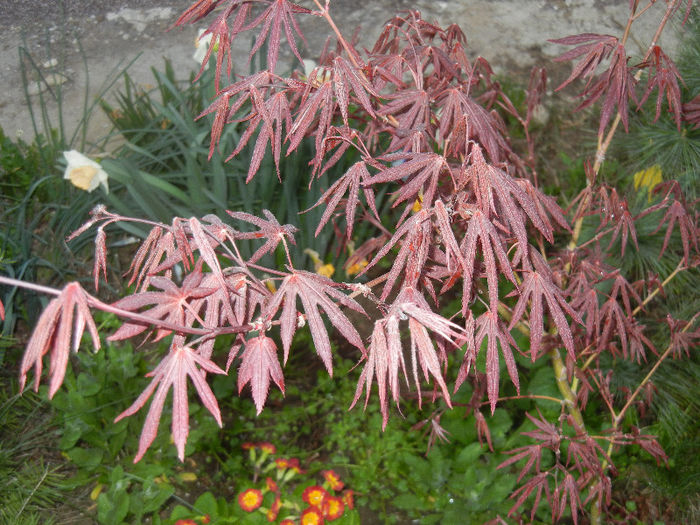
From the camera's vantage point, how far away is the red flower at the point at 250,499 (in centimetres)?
169

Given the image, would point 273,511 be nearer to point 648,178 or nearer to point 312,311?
point 312,311

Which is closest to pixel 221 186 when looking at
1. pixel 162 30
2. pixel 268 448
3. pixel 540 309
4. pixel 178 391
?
pixel 268 448

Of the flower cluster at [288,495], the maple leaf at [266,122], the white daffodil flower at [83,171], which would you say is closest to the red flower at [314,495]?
the flower cluster at [288,495]

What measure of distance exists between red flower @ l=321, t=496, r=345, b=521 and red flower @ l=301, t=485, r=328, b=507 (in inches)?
0.9

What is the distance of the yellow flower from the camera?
2.12 metres

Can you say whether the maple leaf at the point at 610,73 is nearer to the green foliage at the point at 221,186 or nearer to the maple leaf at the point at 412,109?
the maple leaf at the point at 412,109

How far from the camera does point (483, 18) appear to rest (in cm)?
370

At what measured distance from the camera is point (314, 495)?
1681mm

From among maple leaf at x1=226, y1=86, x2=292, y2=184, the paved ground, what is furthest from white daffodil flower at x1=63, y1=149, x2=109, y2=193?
the paved ground

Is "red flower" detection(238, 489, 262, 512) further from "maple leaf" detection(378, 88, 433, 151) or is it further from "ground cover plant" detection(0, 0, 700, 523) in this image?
"maple leaf" detection(378, 88, 433, 151)

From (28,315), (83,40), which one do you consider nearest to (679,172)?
(28,315)

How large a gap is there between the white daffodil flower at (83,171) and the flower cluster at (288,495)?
95cm

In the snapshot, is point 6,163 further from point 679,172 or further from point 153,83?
point 679,172

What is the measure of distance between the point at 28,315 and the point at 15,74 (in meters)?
1.82
